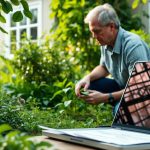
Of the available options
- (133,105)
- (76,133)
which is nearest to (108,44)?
(133,105)

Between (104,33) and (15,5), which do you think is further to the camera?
(104,33)

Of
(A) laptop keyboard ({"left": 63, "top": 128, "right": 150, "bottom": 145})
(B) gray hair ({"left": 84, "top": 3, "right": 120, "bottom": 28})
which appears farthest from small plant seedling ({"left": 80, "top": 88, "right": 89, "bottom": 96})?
(A) laptop keyboard ({"left": 63, "top": 128, "right": 150, "bottom": 145})

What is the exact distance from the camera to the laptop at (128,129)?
5.08 ft

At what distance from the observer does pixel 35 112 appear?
3.40m

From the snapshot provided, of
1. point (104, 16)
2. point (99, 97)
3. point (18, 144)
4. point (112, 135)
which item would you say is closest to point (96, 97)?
point (99, 97)

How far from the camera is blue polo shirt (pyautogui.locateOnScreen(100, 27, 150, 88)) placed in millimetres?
3520

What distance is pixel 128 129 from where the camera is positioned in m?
1.96

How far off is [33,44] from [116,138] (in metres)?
5.18

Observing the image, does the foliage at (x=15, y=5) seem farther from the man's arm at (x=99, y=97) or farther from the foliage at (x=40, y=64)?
the foliage at (x=40, y=64)

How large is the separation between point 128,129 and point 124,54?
173 centimetres

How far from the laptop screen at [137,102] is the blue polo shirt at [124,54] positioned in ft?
4.42

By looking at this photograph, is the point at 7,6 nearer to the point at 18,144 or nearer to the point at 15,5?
the point at 15,5

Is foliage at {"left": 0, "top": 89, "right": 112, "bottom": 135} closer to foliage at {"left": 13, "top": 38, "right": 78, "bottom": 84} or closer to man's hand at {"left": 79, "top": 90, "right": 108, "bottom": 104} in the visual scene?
man's hand at {"left": 79, "top": 90, "right": 108, "bottom": 104}

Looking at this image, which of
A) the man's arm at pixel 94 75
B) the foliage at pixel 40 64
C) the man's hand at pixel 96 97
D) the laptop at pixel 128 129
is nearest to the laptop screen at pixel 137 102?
the laptop at pixel 128 129
